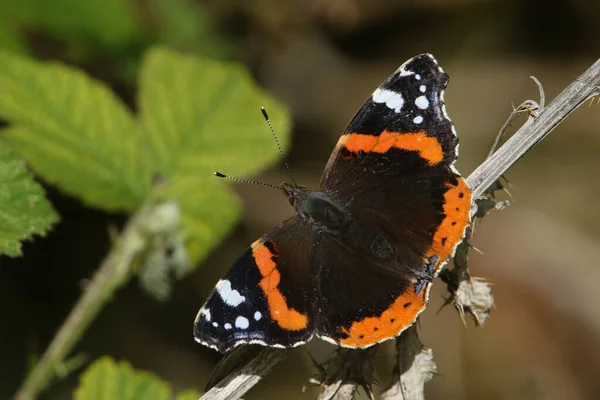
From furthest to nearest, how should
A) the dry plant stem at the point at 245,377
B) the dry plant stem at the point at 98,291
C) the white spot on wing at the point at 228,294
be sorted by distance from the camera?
the dry plant stem at the point at 98,291, the white spot on wing at the point at 228,294, the dry plant stem at the point at 245,377

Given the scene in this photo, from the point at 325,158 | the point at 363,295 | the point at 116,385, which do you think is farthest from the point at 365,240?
the point at 325,158

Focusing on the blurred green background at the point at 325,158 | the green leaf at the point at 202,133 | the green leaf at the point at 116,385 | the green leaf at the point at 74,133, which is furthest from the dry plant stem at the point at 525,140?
the blurred green background at the point at 325,158

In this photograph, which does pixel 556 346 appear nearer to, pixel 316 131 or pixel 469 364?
pixel 469 364

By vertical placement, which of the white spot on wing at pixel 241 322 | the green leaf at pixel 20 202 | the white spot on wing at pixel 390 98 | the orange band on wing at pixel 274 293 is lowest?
the green leaf at pixel 20 202

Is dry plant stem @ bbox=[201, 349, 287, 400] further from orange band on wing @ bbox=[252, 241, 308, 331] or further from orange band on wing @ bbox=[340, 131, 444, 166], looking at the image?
orange band on wing @ bbox=[340, 131, 444, 166]

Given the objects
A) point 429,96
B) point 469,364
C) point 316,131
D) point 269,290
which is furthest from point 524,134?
point 316,131

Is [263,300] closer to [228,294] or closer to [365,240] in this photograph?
[228,294]

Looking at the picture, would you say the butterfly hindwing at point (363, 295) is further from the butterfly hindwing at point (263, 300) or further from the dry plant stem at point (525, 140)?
the dry plant stem at point (525, 140)

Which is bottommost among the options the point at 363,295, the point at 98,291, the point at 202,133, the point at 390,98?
the point at 98,291

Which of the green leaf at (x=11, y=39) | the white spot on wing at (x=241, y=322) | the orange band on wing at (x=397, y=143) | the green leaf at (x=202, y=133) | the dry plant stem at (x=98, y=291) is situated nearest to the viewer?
the white spot on wing at (x=241, y=322)
